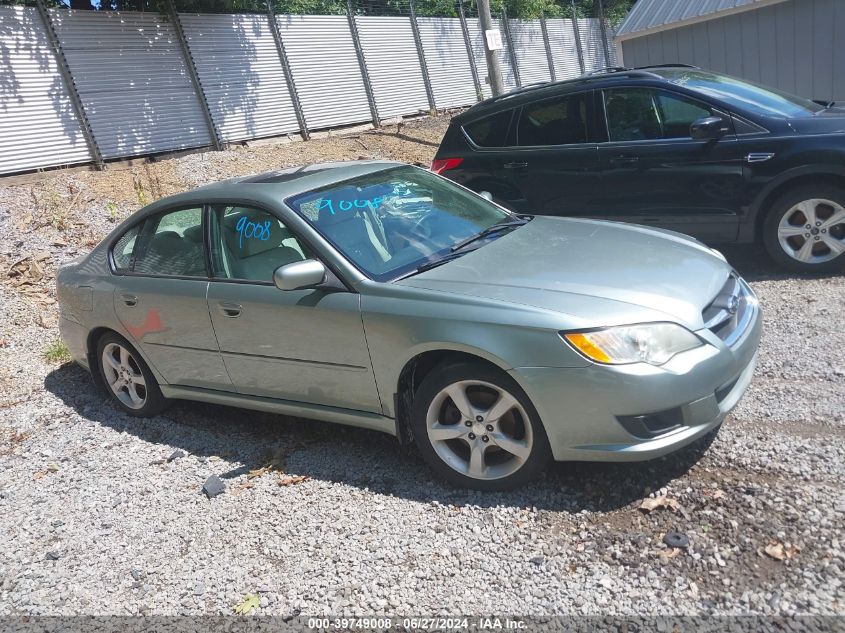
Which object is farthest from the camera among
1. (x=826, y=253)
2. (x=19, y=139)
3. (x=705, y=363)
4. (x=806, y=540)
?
(x=19, y=139)

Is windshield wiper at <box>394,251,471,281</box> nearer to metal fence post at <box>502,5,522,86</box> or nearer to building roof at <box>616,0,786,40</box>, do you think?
building roof at <box>616,0,786,40</box>

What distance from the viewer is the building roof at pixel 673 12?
12.0m

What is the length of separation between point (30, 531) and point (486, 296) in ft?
9.51

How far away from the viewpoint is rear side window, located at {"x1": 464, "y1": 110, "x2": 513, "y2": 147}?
7.35 metres

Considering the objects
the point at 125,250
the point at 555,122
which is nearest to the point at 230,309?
the point at 125,250

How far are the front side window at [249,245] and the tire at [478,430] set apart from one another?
116 centimetres

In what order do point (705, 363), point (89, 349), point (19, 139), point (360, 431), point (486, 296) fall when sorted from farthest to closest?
1. point (19, 139)
2. point (89, 349)
3. point (360, 431)
4. point (486, 296)
5. point (705, 363)

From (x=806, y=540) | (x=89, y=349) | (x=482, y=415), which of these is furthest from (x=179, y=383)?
(x=806, y=540)

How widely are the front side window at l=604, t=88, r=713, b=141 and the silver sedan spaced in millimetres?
2374

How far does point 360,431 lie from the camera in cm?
476

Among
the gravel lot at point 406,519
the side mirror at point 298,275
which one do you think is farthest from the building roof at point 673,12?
the side mirror at point 298,275

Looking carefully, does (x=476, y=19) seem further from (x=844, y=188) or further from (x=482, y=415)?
(x=482, y=415)

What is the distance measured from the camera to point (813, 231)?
6.11m

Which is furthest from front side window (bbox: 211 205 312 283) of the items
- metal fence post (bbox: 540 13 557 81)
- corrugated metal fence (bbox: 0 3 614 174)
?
metal fence post (bbox: 540 13 557 81)
